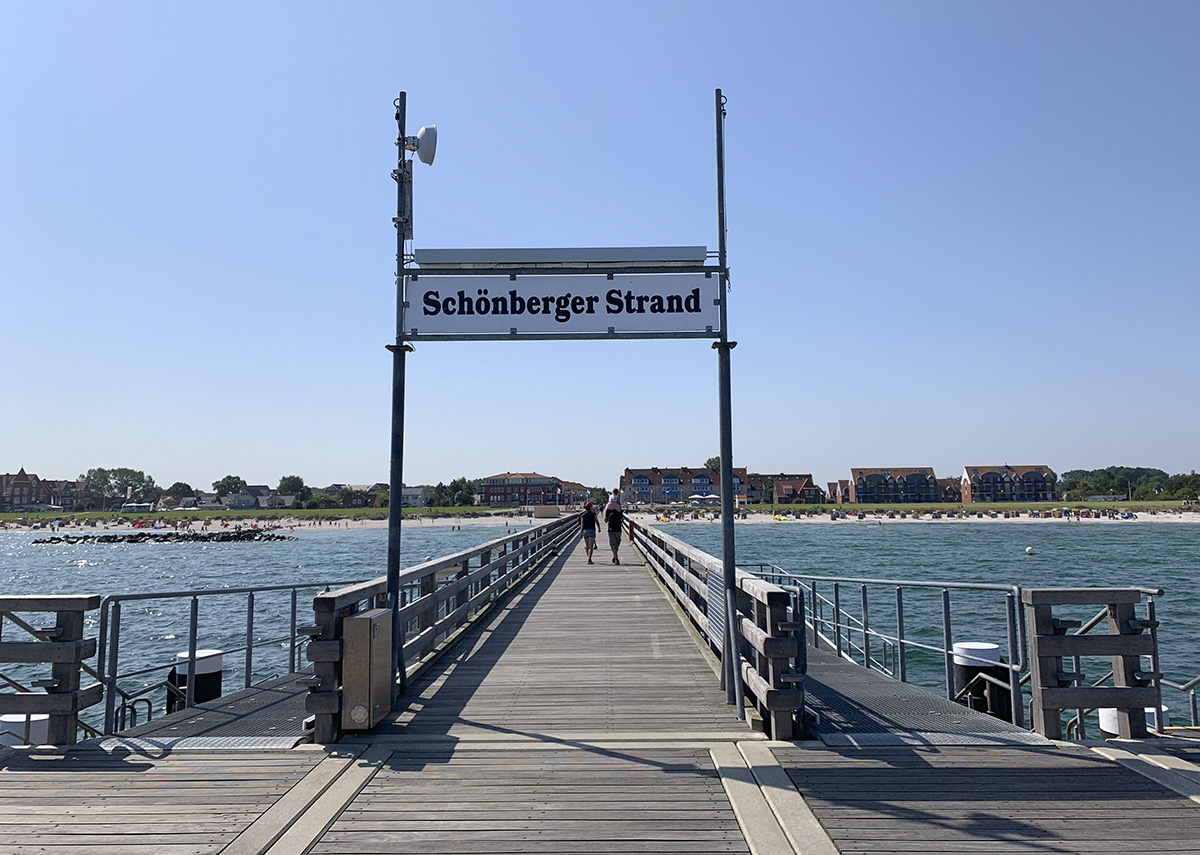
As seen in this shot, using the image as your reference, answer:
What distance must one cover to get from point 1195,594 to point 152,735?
35217mm

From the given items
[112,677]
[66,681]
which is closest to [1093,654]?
[66,681]

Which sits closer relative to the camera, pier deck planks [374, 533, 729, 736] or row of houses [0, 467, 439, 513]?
pier deck planks [374, 533, 729, 736]

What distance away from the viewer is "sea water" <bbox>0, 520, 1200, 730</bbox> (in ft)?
62.2

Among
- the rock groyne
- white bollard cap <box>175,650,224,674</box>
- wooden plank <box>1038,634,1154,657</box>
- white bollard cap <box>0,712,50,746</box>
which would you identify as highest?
wooden plank <box>1038,634,1154,657</box>

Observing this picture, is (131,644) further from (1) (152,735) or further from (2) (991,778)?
(2) (991,778)

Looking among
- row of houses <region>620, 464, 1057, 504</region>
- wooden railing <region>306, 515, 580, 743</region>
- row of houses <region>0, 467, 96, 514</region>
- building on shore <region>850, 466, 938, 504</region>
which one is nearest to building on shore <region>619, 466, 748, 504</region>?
row of houses <region>620, 464, 1057, 504</region>

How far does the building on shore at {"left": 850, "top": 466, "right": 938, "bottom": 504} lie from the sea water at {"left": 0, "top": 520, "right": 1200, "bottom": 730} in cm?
7746

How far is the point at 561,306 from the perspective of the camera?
20.0 ft

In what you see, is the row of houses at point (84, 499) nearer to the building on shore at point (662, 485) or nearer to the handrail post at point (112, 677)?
the building on shore at point (662, 485)

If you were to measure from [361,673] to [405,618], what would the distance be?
4.04 ft

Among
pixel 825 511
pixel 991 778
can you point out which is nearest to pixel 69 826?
pixel 991 778

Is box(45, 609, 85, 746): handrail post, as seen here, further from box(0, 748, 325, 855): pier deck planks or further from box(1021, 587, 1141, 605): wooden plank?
box(1021, 587, 1141, 605): wooden plank

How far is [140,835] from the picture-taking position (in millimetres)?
3621

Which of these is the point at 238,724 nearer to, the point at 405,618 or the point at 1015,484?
the point at 405,618
